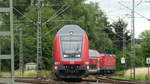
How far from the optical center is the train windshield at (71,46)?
27344mm

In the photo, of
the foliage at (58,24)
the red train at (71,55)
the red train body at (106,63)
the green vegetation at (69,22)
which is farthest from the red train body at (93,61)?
the red train at (71,55)

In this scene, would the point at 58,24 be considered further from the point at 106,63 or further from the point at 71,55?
the point at 71,55

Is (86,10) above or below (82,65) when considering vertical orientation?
above

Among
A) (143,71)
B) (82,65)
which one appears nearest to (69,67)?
(82,65)

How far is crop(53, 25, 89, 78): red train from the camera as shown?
89.4 ft

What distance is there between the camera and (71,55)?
Result: 2725cm

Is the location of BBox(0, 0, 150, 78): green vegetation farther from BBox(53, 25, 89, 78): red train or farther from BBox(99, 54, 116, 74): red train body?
BBox(53, 25, 89, 78): red train

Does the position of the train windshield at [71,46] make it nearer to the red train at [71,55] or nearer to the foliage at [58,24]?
the red train at [71,55]

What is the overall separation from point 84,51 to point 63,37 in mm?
1654

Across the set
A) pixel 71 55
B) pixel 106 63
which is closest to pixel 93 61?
pixel 106 63

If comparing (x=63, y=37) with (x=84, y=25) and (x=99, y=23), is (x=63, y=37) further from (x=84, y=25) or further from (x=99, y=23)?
(x=99, y=23)

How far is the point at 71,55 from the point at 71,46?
1.92 feet

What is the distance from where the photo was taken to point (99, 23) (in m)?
82.9

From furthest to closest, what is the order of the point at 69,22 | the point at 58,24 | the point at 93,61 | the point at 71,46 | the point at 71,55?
the point at 69,22 < the point at 58,24 < the point at 93,61 < the point at 71,46 < the point at 71,55
